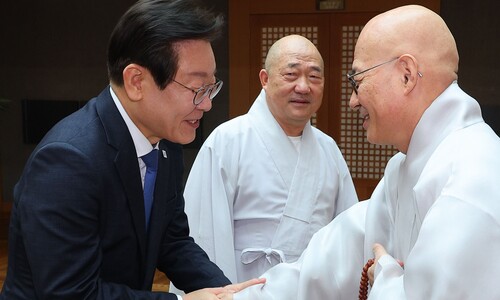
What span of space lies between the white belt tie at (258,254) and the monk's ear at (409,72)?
1451 mm

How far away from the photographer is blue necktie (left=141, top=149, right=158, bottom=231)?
173 cm

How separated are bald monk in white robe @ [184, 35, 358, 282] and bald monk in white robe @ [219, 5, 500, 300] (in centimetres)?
101

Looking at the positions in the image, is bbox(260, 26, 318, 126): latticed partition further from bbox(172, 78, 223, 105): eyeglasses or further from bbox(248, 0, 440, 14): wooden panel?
bbox(172, 78, 223, 105): eyeglasses

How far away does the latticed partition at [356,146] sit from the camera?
19.9 ft

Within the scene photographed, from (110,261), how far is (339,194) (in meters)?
1.60

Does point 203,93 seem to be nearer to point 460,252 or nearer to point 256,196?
point 460,252

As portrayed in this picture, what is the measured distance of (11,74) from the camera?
685cm

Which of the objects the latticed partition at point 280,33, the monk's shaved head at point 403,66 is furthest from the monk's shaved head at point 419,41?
the latticed partition at point 280,33

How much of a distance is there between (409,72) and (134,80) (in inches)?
26.5

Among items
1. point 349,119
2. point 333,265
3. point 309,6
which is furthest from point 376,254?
point 309,6

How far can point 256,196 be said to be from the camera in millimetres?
2842

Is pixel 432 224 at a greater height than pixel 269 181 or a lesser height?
greater

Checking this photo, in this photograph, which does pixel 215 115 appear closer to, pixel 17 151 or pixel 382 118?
pixel 17 151

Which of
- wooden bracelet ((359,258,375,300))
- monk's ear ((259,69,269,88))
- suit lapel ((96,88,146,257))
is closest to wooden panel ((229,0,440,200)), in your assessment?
monk's ear ((259,69,269,88))
